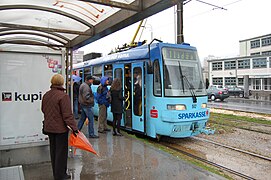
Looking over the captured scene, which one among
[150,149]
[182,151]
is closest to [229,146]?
[182,151]

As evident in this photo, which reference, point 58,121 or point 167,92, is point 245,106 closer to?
point 167,92

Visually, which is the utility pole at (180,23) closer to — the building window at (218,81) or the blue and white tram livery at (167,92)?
the blue and white tram livery at (167,92)

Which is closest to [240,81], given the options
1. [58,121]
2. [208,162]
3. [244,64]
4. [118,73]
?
[244,64]

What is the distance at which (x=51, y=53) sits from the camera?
5066mm

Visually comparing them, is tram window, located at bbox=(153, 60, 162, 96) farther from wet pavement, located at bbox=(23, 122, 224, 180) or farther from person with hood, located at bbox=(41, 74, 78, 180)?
person with hood, located at bbox=(41, 74, 78, 180)

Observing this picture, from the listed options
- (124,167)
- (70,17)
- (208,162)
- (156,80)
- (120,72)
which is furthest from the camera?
(120,72)

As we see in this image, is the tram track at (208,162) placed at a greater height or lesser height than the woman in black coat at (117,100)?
lesser

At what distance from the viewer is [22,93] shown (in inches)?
191

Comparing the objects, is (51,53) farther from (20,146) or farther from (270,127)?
(270,127)

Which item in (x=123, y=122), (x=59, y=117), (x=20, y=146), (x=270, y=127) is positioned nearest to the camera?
(x=59, y=117)

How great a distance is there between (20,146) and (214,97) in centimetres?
2701

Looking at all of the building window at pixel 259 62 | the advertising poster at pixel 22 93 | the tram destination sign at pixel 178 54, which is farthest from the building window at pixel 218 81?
the advertising poster at pixel 22 93

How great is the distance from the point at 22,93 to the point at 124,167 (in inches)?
96.1

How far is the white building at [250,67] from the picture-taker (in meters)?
42.8
